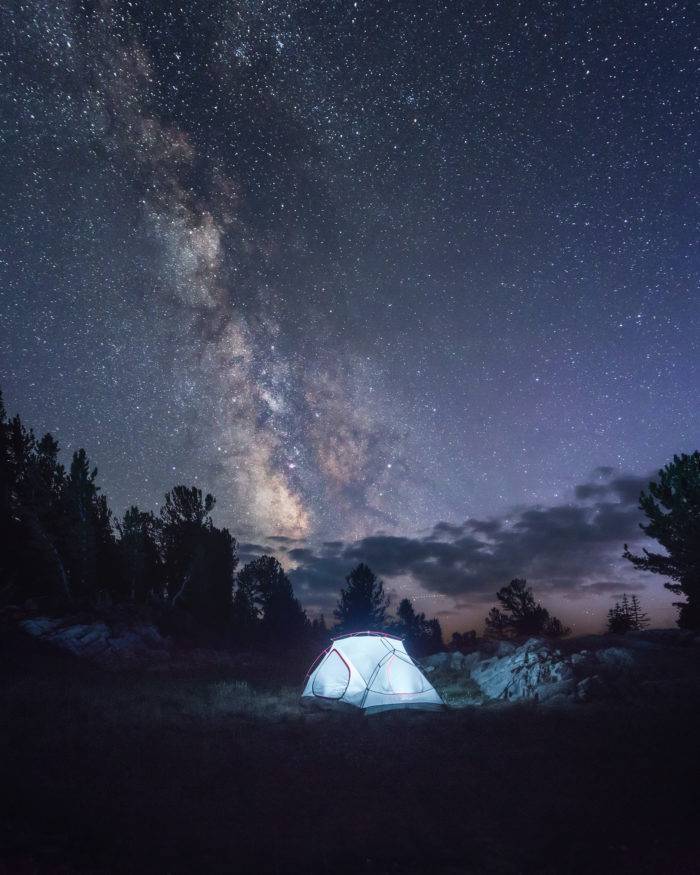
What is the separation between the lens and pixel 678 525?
27203 millimetres

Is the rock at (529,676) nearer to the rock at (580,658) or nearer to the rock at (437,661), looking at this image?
the rock at (580,658)

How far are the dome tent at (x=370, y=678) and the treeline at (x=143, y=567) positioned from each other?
723 inches

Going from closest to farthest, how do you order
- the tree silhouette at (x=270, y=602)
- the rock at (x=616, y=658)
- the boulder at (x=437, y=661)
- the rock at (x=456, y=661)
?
the rock at (x=616, y=658) < the rock at (x=456, y=661) < the boulder at (x=437, y=661) < the tree silhouette at (x=270, y=602)

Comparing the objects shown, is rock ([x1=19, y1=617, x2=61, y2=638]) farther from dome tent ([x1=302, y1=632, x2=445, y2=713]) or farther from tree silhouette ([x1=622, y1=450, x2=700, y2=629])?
tree silhouette ([x1=622, y1=450, x2=700, y2=629])

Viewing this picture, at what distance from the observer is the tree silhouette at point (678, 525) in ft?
87.5

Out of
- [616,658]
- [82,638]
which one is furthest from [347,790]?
[82,638]

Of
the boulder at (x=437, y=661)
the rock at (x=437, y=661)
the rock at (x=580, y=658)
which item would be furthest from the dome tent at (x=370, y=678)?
the rock at (x=437, y=661)

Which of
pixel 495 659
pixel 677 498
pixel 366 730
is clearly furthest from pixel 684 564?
pixel 366 730

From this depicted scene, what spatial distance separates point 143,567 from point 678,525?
121 ft

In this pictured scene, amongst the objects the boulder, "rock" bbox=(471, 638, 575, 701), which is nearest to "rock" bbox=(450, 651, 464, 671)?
the boulder

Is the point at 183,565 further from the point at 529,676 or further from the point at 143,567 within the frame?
the point at 529,676

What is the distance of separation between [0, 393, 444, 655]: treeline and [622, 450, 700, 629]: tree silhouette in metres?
20.0

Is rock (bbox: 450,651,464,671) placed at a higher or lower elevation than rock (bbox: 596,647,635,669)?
lower

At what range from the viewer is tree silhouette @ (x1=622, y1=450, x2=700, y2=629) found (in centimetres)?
2666
